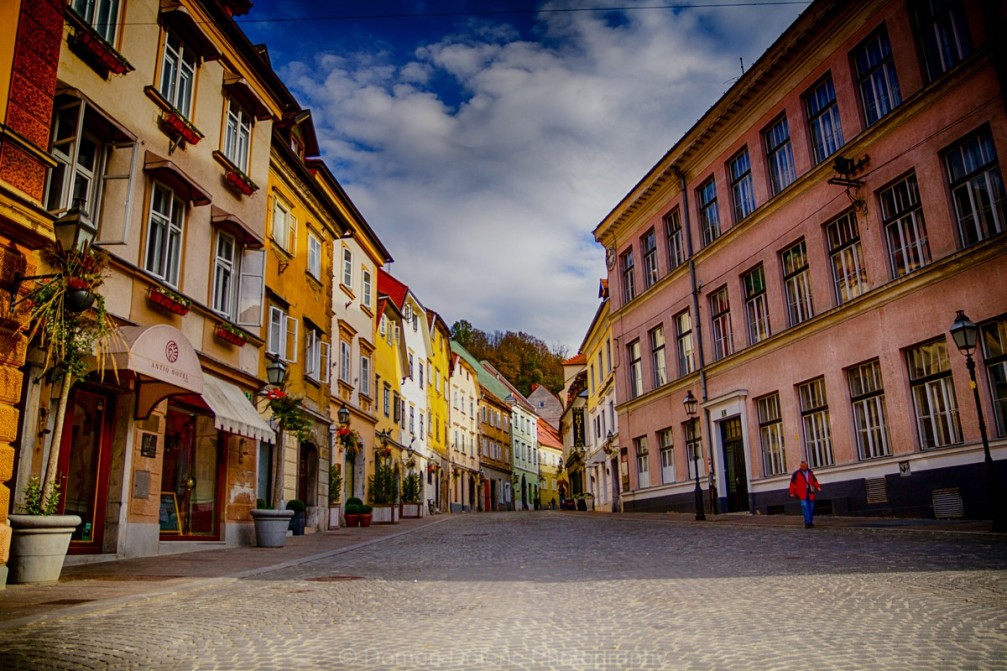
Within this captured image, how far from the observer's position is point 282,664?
191 inches

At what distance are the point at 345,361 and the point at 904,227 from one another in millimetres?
17839

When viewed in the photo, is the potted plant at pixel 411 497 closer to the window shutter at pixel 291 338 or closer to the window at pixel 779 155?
the window shutter at pixel 291 338

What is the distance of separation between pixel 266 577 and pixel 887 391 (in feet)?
45.7

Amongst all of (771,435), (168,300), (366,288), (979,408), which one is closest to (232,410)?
(168,300)

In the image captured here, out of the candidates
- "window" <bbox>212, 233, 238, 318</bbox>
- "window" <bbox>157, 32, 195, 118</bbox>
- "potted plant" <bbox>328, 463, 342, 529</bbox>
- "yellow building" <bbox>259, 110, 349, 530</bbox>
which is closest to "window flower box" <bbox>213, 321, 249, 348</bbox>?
"window" <bbox>212, 233, 238, 318</bbox>

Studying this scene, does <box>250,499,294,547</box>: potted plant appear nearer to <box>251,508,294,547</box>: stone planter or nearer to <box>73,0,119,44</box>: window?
<box>251,508,294,547</box>: stone planter

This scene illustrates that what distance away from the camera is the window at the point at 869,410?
58.1 feet

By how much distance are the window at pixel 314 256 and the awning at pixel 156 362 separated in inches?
409

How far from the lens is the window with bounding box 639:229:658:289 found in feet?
100

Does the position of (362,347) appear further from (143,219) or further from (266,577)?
(266,577)

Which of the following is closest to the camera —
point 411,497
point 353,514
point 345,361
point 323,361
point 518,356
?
point 323,361

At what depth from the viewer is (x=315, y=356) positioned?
2331 centimetres

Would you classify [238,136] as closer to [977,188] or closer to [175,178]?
[175,178]

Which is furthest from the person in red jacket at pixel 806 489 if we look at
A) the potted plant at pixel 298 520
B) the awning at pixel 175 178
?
the awning at pixel 175 178
